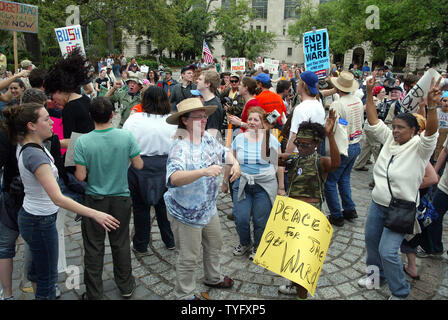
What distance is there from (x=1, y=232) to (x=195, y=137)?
191 centimetres

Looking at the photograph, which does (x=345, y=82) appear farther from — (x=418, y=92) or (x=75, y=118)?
(x=75, y=118)

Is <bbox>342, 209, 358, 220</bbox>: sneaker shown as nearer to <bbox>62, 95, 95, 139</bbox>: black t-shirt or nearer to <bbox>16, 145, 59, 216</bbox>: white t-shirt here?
<bbox>62, 95, 95, 139</bbox>: black t-shirt

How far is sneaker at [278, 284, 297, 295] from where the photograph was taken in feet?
11.0

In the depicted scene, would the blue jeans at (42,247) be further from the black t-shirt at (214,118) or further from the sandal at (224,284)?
the black t-shirt at (214,118)

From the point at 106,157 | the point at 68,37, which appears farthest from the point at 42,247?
the point at 68,37

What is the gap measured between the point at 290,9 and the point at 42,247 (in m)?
76.5

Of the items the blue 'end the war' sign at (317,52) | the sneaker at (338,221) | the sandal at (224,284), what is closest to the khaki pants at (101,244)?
the sandal at (224,284)

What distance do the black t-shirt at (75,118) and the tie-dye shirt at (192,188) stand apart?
1473 millimetres

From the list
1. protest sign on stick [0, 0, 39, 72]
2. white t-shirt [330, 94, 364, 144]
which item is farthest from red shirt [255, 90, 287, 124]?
protest sign on stick [0, 0, 39, 72]

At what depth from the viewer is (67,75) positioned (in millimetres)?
3830

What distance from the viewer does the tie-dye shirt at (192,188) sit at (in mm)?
2775

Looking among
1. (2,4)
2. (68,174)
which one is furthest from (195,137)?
(2,4)
